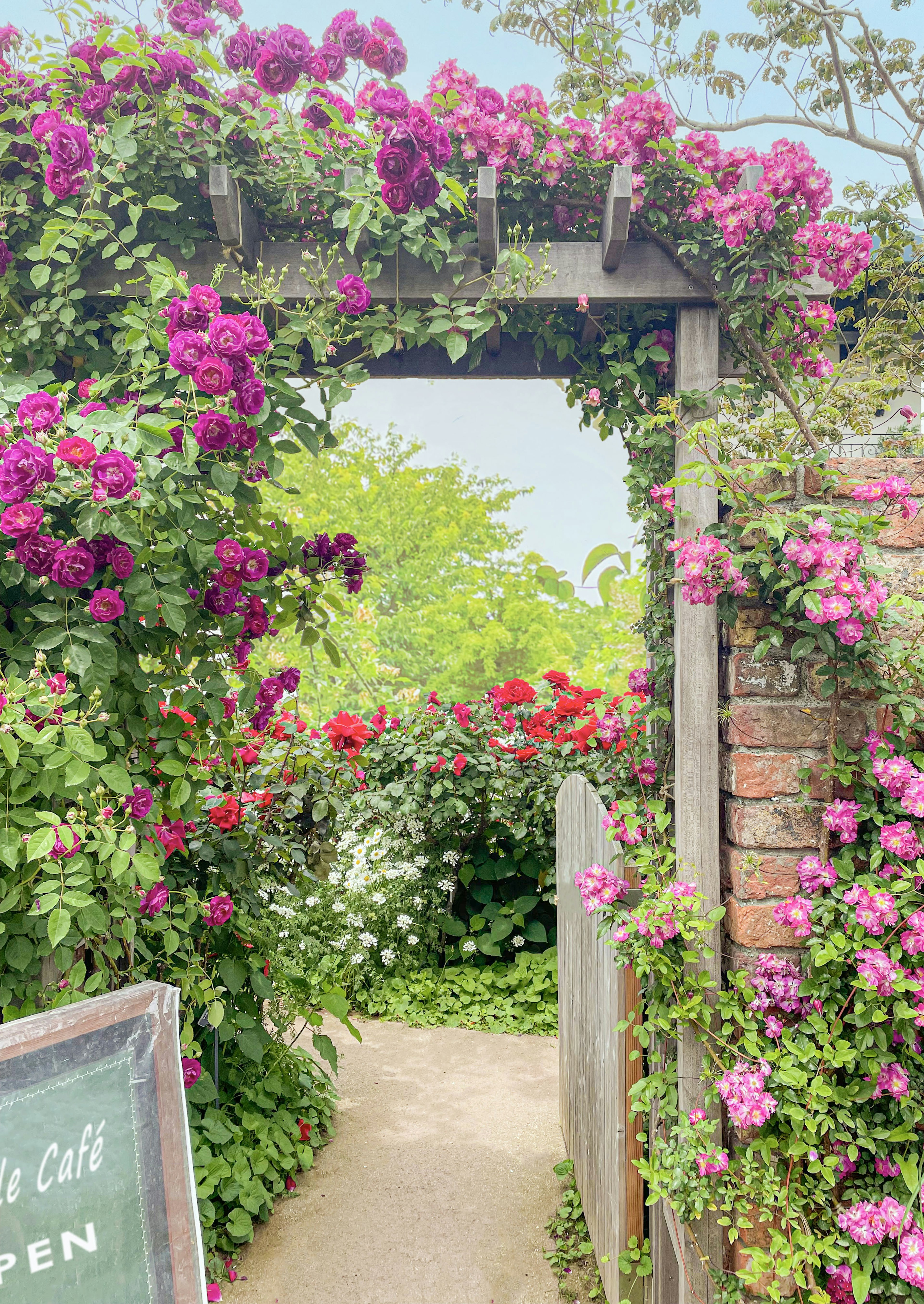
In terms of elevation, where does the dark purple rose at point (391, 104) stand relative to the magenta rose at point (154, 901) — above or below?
above

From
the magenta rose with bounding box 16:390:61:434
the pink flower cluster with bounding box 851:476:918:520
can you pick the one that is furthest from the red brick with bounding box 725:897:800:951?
the magenta rose with bounding box 16:390:61:434

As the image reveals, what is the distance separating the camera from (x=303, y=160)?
4.83 ft

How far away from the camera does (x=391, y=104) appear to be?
4.68 feet

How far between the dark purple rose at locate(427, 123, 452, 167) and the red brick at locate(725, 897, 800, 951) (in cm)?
142

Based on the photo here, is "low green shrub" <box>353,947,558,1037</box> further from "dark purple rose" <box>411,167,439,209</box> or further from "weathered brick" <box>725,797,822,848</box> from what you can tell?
"dark purple rose" <box>411,167,439,209</box>

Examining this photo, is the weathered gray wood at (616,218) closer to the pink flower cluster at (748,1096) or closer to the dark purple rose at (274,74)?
the dark purple rose at (274,74)

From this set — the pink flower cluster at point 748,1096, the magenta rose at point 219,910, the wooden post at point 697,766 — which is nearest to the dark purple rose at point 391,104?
the wooden post at point 697,766

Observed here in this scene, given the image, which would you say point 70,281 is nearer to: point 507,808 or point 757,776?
point 757,776

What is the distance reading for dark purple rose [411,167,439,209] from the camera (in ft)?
4.67

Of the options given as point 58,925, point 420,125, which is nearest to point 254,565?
point 58,925

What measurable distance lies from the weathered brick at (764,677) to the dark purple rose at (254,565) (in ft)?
2.99

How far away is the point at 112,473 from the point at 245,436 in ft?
0.80

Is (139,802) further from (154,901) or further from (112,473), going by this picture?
(112,473)

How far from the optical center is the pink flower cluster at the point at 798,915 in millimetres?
1345
